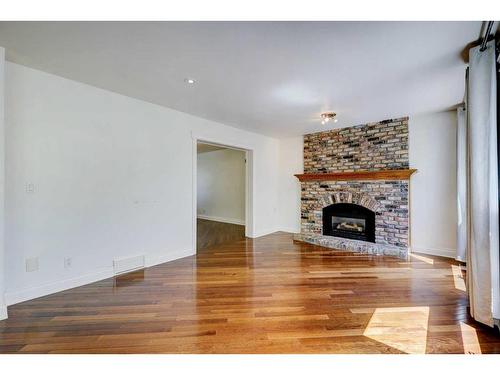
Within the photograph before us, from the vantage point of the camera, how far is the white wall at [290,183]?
18.9 ft

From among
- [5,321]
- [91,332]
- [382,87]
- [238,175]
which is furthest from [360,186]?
[5,321]

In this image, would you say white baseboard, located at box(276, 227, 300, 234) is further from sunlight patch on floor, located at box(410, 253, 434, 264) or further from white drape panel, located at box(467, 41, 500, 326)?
white drape panel, located at box(467, 41, 500, 326)

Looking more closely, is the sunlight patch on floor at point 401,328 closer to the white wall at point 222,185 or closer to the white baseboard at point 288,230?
the white baseboard at point 288,230

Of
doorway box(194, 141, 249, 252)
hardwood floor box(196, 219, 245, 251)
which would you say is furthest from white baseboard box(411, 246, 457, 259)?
doorway box(194, 141, 249, 252)

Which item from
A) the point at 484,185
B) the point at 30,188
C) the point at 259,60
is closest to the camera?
the point at 484,185

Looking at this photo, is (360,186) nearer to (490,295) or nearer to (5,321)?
(490,295)

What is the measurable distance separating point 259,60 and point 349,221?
12.8 ft

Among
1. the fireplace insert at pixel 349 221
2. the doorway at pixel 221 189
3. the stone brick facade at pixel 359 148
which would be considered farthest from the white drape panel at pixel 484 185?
the doorway at pixel 221 189

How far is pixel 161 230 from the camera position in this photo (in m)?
3.67

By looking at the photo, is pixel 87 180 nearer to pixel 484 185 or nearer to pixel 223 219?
pixel 484 185

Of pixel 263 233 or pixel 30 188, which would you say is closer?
pixel 30 188

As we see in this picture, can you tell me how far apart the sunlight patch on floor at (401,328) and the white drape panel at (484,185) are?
0.46m

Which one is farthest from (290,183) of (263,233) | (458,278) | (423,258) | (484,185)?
(484,185)

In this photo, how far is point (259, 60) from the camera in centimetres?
221
